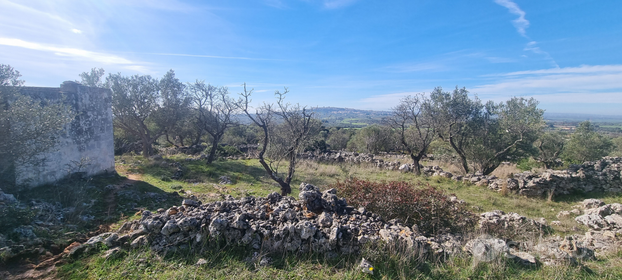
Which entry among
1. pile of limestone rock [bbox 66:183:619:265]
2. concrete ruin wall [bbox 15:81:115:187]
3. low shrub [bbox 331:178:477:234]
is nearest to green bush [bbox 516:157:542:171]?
pile of limestone rock [bbox 66:183:619:265]

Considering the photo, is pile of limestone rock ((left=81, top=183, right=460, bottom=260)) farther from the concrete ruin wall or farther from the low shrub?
the concrete ruin wall

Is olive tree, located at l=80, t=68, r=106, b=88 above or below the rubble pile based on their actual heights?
above

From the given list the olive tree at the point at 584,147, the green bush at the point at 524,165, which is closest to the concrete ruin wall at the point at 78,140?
the green bush at the point at 524,165

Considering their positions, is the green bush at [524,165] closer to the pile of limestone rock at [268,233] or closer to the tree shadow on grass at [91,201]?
the pile of limestone rock at [268,233]

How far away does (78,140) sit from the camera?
1048cm

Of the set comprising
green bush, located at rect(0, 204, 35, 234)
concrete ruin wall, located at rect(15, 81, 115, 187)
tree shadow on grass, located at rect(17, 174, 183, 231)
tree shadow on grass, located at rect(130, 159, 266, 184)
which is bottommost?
tree shadow on grass, located at rect(130, 159, 266, 184)

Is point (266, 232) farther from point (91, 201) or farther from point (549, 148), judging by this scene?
point (549, 148)

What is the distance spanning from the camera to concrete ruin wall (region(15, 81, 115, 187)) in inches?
356

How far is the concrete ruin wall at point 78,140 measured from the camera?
29.7 feet

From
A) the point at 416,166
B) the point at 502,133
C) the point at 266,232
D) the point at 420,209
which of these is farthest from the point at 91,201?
the point at 502,133

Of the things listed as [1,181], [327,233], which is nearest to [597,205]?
[327,233]

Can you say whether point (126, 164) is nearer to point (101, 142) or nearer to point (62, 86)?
point (101, 142)

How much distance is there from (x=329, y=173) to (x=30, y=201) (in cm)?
1292

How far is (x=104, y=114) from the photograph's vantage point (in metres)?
11.8
